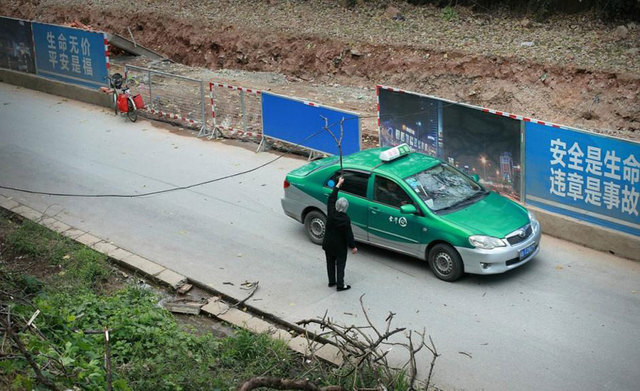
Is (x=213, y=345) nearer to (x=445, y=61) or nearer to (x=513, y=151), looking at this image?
(x=513, y=151)

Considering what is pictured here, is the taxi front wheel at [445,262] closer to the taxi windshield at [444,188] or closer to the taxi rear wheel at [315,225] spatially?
the taxi windshield at [444,188]

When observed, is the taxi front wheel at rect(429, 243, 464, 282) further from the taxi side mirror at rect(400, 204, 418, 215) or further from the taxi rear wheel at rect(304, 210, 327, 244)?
the taxi rear wheel at rect(304, 210, 327, 244)

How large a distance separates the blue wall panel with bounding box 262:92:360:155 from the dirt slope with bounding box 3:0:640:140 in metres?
2.66

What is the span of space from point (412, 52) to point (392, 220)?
12.6 meters

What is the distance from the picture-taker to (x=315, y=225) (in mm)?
13391

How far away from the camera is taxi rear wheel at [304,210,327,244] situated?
43.4 feet

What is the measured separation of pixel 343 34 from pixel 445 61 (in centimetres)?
413

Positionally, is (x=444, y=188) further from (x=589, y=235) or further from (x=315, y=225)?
(x=589, y=235)

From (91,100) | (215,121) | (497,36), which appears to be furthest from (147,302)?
(497,36)

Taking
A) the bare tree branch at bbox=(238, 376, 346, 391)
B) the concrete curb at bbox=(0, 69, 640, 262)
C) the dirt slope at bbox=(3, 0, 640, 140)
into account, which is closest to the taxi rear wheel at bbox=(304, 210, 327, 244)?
the concrete curb at bbox=(0, 69, 640, 262)

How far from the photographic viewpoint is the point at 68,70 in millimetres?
22750

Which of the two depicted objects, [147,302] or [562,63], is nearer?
[147,302]

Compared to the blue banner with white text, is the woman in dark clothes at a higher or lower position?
lower

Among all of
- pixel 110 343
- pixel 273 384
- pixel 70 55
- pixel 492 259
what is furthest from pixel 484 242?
Result: pixel 70 55
